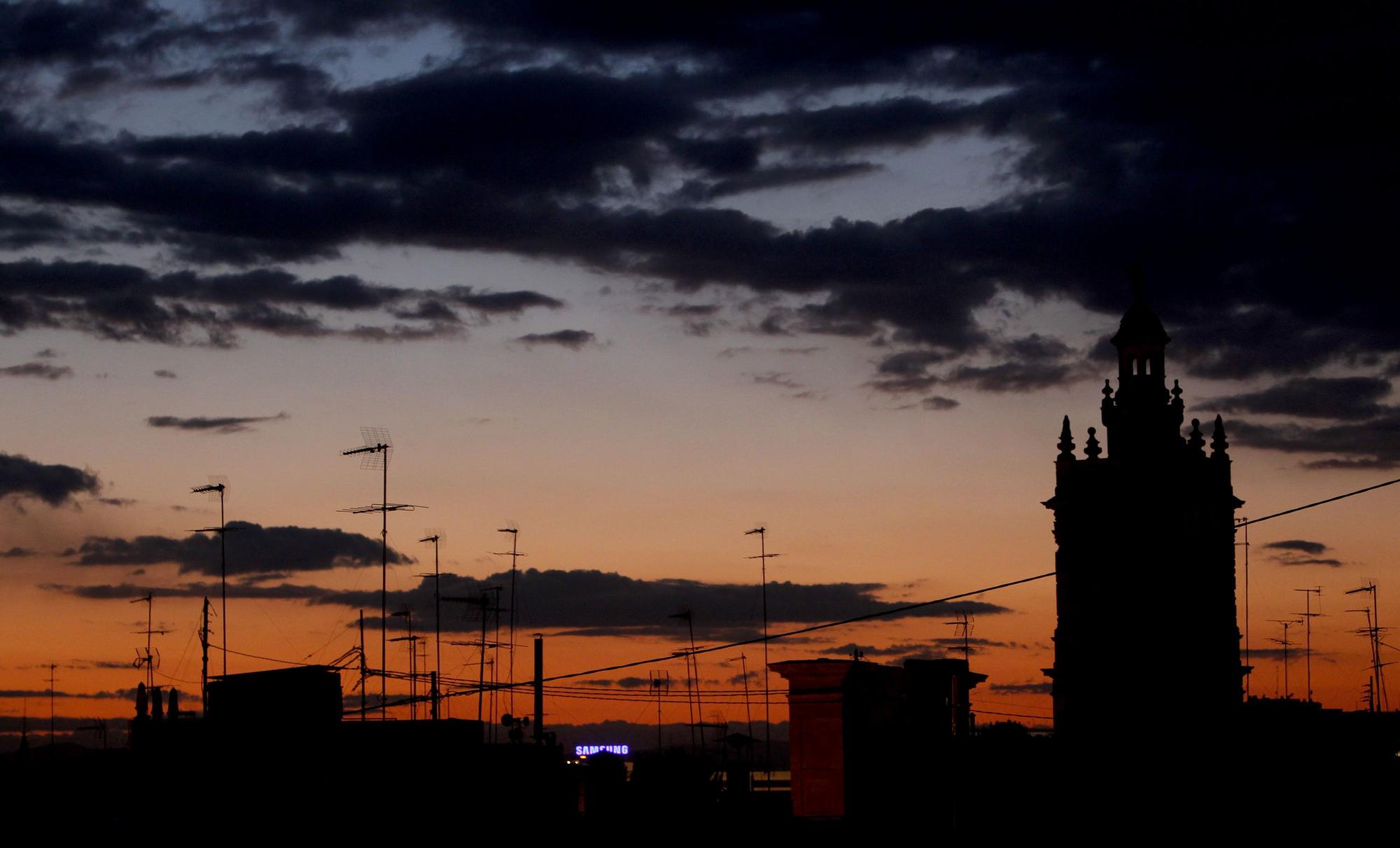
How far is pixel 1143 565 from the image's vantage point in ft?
221

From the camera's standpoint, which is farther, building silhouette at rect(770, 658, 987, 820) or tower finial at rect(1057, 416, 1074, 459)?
tower finial at rect(1057, 416, 1074, 459)

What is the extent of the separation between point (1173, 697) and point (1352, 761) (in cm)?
2843

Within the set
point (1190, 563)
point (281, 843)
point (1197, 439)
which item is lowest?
point (281, 843)

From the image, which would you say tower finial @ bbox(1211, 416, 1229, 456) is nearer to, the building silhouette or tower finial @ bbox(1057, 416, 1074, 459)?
tower finial @ bbox(1057, 416, 1074, 459)

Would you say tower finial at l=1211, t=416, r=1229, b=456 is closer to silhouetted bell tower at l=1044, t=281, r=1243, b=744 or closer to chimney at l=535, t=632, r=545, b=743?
silhouetted bell tower at l=1044, t=281, r=1243, b=744

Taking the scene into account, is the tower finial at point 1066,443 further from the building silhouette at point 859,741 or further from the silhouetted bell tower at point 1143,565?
the building silhouette at point 859,741

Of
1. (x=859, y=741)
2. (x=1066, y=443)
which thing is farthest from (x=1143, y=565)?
(x=859, y=741)

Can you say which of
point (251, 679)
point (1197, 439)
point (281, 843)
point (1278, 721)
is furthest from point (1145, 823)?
point (1197, 439)

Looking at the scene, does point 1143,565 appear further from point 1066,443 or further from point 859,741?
point 859,741

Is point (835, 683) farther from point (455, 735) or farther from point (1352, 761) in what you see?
point (455, 735)

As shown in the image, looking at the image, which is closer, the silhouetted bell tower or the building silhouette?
the building silhouette

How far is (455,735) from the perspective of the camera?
6047cm

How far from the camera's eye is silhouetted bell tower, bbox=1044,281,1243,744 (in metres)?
65.6

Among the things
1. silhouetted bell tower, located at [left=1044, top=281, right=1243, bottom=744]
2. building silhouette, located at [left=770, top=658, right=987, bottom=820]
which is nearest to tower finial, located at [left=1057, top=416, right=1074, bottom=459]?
silhouetted bell tower, located at [left=1044, top=281, right=1243, bottom=744]
